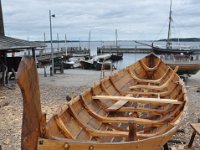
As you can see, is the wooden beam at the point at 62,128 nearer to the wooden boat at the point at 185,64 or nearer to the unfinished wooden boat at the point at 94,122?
the unfinished wooden boat at the point at 94,122

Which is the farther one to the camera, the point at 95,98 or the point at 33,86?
the point at 95,98

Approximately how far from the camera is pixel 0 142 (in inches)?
324

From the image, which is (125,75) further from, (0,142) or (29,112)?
(29,112)

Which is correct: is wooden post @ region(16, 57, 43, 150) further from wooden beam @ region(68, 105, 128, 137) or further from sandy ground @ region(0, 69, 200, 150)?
sandy ground @ region(0, 69, 200, 150)

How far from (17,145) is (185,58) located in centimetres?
2192

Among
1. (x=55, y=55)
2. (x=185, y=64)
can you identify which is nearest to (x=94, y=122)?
(x=185, y=64)

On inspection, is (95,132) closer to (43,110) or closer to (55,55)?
(43,110)

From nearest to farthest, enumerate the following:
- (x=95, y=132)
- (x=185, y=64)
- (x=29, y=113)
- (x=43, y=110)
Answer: (x=29, y=113)
(x=95, y=132)
(x=43, y=110)
(x=185, y=64)

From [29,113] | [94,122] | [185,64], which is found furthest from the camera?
[185,64]

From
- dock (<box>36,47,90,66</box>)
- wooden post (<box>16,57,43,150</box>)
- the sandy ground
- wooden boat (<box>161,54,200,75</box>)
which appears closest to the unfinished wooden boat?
wooden post (<box>16,57,43,150</box>)

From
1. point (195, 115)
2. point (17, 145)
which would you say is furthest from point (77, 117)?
point (195, 115)

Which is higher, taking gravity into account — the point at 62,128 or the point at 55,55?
the point at 62,128

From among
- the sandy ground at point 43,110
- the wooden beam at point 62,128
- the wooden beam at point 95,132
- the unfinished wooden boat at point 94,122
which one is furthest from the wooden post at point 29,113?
the sandy ground at point 43,110

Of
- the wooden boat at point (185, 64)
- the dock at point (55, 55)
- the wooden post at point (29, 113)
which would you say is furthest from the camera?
the dock at point (55, 55)
